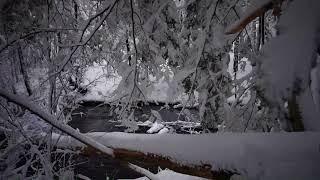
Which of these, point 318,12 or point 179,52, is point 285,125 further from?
point 179,52

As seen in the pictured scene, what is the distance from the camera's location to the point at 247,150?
121 cm

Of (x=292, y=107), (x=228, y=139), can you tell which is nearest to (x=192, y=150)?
(x=228, y=139)

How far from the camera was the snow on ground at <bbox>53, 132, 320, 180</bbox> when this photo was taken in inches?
45.1

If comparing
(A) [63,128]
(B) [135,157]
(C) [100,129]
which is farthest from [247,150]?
(C) [100,129]

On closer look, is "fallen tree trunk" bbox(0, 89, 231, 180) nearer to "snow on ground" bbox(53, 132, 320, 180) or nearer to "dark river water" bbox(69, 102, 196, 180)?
"snow on ground" bbox(53, 132, 320, 180)

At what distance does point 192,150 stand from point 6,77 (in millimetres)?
4280

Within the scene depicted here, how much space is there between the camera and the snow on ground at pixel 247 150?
114 centimetres

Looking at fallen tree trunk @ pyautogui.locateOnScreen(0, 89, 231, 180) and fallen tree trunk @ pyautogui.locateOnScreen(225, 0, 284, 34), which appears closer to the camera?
fallen tree trunk @ pyautogui.locateOnScreen(0, 89, 231, 180)

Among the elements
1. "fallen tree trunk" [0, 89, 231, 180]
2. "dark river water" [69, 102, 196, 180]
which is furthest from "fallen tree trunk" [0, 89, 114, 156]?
"dark river water" [69, 102, 196, 180]

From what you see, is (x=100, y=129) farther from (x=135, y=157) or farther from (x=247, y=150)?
(x=247, y=150)

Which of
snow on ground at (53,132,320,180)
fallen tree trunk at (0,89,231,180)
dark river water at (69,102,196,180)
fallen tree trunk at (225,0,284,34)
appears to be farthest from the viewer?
dark river water at (69,102,196,180)

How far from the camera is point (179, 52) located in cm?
431

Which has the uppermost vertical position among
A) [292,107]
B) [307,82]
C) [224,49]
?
[224,49]

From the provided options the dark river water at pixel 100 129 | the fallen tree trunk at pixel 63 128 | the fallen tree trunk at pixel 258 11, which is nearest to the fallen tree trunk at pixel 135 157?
the fallen tree trunk at pixel 63 128
